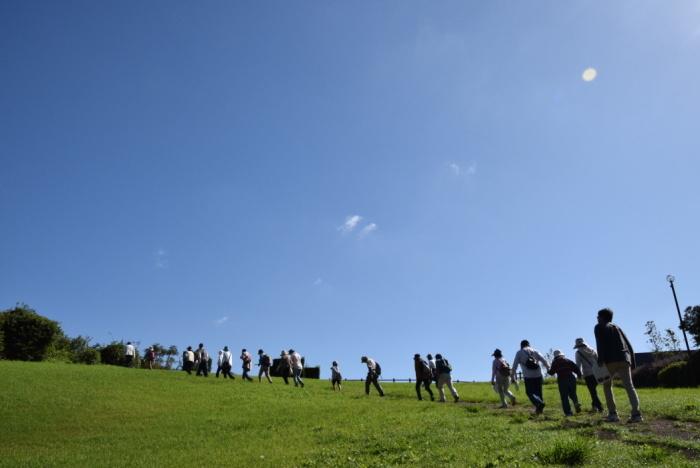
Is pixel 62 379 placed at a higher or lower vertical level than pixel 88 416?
higher

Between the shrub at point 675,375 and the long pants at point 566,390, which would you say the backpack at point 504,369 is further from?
the shrub at point 675,375

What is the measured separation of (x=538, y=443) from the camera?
970 cm

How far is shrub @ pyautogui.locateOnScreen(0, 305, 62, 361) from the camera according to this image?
165 feet

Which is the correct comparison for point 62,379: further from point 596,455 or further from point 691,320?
point 691,320

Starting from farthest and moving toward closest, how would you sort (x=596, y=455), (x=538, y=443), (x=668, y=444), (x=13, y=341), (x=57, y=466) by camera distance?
(x=13, y=341) → (x=57, y=466) → (x=538, y=443) → (x=668, y=444) → (x=596, y=455)

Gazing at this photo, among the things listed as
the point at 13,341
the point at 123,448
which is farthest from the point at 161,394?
the point at 13,341

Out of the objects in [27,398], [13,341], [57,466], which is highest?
[13,341]

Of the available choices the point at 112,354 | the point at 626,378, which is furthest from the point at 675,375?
the point at 112,354

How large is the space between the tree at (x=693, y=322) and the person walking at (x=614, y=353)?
47.8 m

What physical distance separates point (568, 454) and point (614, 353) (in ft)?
18.0

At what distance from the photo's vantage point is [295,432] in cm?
1505

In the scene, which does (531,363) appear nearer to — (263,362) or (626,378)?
(626,378)

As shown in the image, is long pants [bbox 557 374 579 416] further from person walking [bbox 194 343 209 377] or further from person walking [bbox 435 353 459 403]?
person walking [bbox 194 343 209 377]

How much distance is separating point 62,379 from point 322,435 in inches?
777
